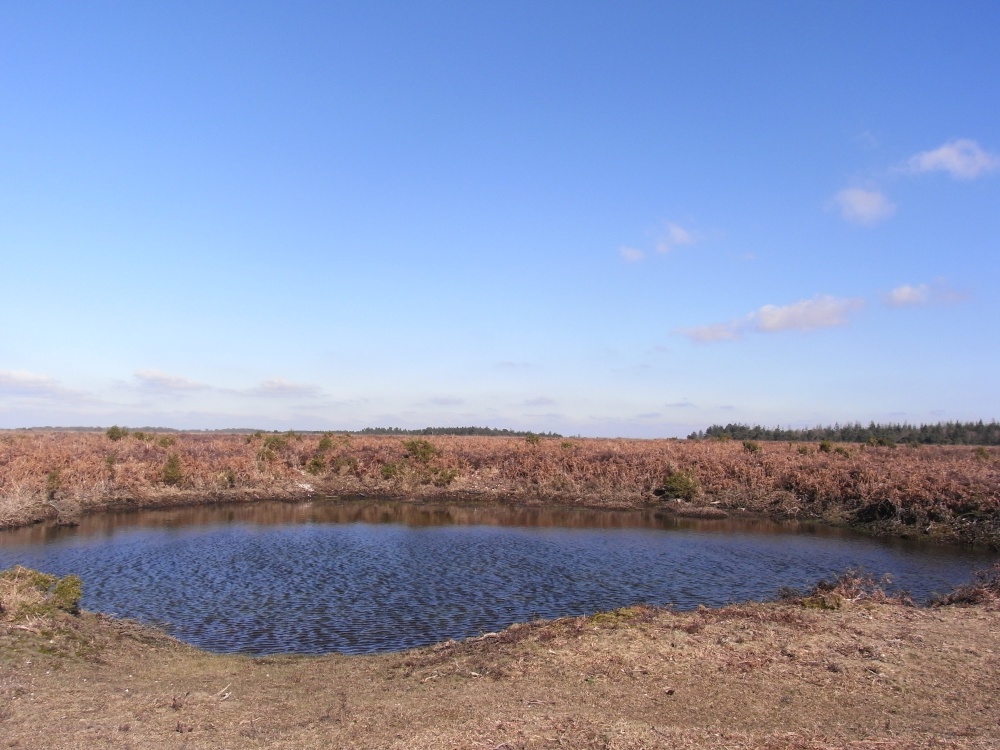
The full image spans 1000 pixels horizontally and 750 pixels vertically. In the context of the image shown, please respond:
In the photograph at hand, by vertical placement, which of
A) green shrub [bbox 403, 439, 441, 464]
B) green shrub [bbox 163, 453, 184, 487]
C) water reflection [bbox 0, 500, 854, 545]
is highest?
green shrub [bbox 403, 439, 441, 464]

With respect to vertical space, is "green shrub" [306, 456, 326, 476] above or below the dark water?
above

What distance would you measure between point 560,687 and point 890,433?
117 meters

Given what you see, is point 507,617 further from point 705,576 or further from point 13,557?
point 13,557

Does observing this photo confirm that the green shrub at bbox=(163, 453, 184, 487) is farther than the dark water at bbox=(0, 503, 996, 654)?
Yes

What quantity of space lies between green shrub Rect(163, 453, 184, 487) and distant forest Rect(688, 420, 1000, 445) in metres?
68.7

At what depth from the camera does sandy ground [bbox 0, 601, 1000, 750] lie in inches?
331

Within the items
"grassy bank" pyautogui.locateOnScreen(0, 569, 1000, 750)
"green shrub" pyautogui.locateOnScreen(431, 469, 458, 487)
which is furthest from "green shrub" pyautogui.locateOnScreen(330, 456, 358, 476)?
"grassy bank" pyautogui.locateOnScreen(0, 569, 1000, 750)

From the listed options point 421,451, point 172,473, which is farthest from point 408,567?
point 421,451

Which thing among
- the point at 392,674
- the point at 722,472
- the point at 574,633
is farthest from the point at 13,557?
the point at 722,472

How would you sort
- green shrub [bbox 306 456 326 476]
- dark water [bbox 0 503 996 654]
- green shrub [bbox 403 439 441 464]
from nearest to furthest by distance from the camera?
1. dark water [bbox 0 503 996 654]
2. green shrub [bbox 306 456 326 476]
3. green shrub [bbox 403 439 441 464]

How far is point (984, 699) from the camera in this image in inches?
381

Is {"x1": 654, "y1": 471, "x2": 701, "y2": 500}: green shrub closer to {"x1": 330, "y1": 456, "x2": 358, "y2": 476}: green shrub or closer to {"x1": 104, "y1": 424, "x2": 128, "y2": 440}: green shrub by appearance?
{"x1": 330, "y1": 456, "x2": 358, "y2": 476}: green shrub

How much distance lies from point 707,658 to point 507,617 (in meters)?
7.06

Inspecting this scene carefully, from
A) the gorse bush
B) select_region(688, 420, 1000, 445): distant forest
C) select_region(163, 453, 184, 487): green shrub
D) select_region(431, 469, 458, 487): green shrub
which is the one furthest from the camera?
select_region(688, 420, 1000, 445): distant forest
